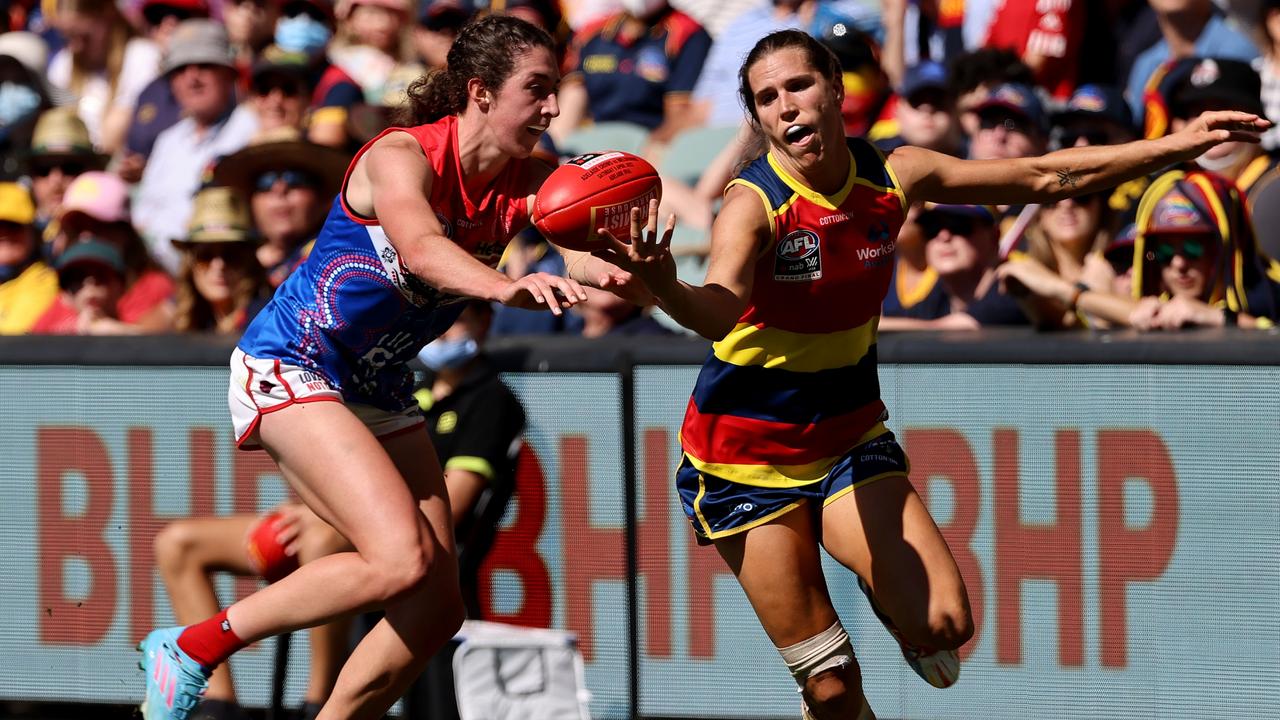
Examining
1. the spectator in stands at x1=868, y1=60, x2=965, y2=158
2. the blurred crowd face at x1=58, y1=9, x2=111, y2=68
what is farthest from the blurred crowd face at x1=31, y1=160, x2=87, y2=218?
the spectator in stands at x1=868, y1=60, x2=965, y2=158

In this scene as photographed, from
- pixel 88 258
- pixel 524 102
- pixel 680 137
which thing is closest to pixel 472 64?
pixel 524 102

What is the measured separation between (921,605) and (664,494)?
1.86 meters

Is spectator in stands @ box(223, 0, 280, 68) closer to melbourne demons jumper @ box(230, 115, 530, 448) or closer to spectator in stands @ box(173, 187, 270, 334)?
spectator in stands @ box(173, 187, 270, 334)

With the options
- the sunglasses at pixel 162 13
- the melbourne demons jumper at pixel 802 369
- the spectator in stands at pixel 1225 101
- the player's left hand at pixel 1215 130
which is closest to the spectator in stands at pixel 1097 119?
the spectator in stands at pixel 1225 101

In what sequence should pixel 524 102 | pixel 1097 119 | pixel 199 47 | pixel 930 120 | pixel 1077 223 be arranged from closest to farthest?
pixel 524 102, pixel 1077 223, pixel 1097 119, pixel 930 120, pixel 199 47

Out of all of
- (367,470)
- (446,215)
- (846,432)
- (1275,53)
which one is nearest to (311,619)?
(367,470)

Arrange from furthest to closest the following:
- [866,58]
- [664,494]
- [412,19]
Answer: [412,19], [866,58], [664,494]

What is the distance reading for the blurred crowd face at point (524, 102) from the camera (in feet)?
16.4

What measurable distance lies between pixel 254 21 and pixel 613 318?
438 cm

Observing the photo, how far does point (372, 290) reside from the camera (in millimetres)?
5160

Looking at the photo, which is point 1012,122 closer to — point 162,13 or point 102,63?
point 162,13

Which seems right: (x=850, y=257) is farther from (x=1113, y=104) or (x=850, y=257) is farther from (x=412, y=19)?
(x=412, y=19)

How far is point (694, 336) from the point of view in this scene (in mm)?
7000

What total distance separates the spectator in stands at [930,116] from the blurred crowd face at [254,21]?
4406 mm
